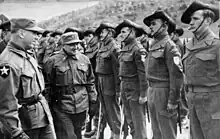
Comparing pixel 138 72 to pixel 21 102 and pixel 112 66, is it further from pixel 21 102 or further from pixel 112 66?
pixel 21 102

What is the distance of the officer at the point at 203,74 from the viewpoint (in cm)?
399

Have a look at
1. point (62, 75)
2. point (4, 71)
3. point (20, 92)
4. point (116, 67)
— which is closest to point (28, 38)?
point (4, 71)

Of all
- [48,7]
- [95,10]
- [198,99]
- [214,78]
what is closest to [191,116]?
[198,99]

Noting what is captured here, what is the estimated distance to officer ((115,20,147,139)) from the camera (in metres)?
5.62

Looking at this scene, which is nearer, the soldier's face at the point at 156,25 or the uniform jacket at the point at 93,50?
the soldier's face at the point at 156,25

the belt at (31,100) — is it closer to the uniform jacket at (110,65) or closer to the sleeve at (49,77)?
the sleeve at (49,77)

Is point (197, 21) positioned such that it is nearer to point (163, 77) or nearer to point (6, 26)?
point (163, 77)

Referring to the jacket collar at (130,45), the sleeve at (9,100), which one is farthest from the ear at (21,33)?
the jacket collar at (130,45)

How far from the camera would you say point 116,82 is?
6.43 m

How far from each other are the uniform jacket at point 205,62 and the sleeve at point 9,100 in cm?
220

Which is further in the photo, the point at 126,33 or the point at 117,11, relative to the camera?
the point at 117,11

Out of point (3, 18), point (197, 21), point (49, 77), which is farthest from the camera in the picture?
point (3, 18)

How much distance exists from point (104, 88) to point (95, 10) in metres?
21.3

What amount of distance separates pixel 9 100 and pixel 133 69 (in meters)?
2.73
